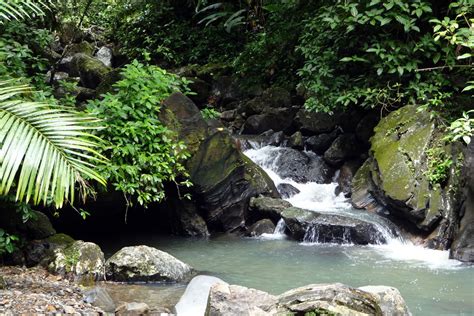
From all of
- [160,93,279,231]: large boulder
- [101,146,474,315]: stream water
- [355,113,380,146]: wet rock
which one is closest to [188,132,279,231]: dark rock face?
[160,93,279,231]: large boulder

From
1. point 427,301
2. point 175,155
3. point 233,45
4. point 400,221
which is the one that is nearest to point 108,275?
point 175,155

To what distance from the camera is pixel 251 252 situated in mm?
8195

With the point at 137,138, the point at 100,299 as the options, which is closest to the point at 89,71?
the point at 137,138

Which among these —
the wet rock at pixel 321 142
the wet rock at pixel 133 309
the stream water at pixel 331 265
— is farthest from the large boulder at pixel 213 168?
the wet rock at pixel 133 309

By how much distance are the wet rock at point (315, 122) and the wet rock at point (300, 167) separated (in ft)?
2.51

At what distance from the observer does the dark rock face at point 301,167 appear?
11477 mm

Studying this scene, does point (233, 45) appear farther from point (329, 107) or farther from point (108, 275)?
point (108, 275)

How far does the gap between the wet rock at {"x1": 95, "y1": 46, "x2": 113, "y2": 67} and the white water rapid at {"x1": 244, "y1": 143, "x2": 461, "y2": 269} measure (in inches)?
324

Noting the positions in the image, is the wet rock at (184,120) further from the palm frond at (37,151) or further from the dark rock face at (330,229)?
the palm frond at (37,151)

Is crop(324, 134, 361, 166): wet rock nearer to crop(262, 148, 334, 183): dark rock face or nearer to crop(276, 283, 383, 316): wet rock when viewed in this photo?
crop(262, 148, 334, 183): dark rock face

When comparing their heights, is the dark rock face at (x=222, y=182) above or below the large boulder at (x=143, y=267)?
above

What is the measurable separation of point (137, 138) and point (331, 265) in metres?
3.16

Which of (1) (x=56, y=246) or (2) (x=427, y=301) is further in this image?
(1) (x=56, y=246)

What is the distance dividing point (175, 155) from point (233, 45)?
945 cm
